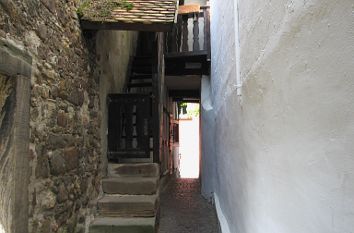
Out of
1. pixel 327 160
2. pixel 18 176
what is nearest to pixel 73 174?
pixel 18 176

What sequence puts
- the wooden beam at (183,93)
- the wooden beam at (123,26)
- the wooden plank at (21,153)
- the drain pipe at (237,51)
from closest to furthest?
1. the wooden plank at (21,153)
2. the drain pipe at (237,51)
3. the wooden beam at (123,26)
4. the wooden beam at (183,93)

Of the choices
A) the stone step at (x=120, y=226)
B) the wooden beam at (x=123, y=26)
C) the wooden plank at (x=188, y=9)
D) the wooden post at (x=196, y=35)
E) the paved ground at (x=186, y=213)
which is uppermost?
the wooden plank at (x=188, y=9)

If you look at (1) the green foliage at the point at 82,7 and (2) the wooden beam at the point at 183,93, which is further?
(2) the wooden beam at the point at 183,93

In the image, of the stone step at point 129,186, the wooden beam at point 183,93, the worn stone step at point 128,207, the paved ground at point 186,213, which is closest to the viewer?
the worn stone step at point 128,207

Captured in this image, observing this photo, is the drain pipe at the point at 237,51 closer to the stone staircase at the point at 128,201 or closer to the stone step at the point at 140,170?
the stone staircase at the point at 128,201

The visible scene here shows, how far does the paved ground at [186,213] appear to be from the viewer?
17.3 feet

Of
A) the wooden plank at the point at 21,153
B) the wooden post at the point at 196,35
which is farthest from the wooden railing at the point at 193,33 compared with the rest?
the wooden plank at the point at 21,153

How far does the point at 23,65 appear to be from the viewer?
2318 millimetres

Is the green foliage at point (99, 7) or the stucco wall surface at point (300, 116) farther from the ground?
the green foliage at point (99, 7)

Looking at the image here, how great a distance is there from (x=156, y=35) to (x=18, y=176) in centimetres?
451

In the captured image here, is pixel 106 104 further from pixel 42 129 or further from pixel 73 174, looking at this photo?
pixel 42 129

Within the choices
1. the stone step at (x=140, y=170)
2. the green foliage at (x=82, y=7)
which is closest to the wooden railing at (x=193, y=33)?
the stone step at (x=140, y=170)

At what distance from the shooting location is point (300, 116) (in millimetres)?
1361

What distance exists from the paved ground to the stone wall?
5.59 ft
